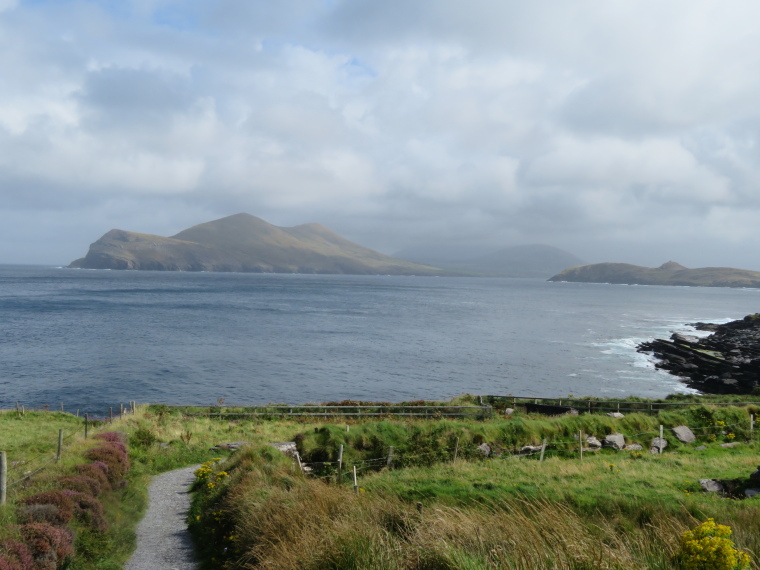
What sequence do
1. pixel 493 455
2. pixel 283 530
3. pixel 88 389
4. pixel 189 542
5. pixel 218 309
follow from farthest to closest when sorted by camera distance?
1. pixel 218 309
2. pixel 88 389
3. pixel 493 455
4. pixel 189 542
5. pixel 283 530

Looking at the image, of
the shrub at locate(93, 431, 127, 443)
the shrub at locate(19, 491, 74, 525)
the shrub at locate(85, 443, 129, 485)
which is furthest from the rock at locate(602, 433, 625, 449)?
the shrub at locate(93, 431, 127, 443)

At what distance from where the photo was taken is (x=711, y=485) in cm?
A: 1537

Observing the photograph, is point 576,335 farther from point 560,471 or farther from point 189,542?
point 189,542

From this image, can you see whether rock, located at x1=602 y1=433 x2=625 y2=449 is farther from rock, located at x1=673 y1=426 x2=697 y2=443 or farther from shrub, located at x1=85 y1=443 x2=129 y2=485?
shrub, located at x1=85 y1=443 x2=129 y2=485

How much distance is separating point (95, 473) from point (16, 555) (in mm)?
6920

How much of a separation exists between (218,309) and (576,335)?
77.2m

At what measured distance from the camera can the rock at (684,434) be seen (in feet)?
82.0

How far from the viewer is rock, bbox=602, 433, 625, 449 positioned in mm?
24094

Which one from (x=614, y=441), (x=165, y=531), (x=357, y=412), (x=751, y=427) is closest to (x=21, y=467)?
(x=165, y=531)

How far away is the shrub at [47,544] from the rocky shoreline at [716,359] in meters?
53.2

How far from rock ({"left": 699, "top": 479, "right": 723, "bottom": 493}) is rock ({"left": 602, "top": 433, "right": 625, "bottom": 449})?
8488 mm

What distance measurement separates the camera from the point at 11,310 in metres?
108

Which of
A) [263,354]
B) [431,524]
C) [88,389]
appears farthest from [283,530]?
[263,354]

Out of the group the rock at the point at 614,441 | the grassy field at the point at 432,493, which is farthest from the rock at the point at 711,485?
the rock at the point at 614,441
